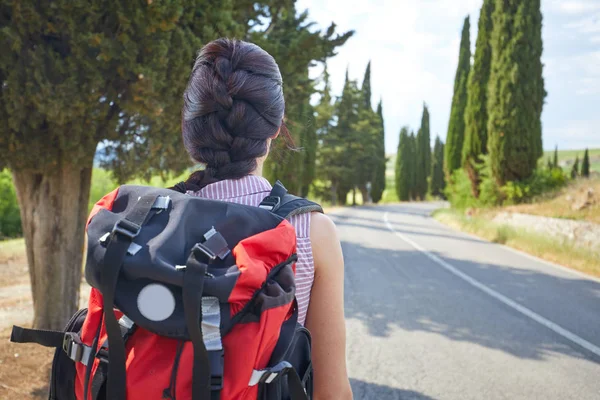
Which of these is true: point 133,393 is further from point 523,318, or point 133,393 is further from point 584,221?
point 584,221

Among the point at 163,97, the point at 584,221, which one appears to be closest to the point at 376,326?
the point at 163,97

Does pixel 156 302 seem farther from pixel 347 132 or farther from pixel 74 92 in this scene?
pixel 347 132

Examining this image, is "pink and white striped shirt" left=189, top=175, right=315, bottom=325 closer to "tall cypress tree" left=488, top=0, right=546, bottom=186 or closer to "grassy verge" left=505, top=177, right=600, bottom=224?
"grassy verge" left=505, top=177, right=600, bottom=224

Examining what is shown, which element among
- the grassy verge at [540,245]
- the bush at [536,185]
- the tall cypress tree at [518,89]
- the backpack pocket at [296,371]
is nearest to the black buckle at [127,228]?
the backpack pocket at [296,371]

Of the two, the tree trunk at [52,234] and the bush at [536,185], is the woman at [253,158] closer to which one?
the tree trunk at [52,234]

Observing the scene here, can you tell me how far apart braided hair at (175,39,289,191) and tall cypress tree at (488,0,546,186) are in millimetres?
20677

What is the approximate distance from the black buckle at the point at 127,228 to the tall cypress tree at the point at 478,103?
79.7ft

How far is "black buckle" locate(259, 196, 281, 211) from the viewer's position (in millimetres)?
1432

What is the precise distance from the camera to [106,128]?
A: 4715 mm

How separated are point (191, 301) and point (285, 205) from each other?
411 millimetres

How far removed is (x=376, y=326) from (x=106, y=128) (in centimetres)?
370

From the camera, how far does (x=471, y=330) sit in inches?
227

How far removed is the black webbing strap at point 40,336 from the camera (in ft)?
5.26

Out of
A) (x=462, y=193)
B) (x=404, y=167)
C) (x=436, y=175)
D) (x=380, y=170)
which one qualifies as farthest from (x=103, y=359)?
(x=436, y=175)
